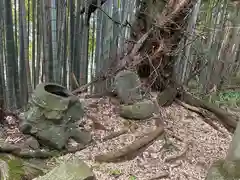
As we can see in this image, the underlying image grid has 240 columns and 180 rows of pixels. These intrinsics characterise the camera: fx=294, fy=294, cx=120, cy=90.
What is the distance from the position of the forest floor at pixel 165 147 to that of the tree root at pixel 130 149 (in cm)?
4

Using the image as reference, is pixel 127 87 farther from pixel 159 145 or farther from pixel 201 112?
pixel 201 112

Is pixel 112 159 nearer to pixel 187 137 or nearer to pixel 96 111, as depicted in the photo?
pixel 96 111

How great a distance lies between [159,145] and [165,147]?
0.17ft

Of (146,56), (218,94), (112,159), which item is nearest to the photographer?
(112,159)

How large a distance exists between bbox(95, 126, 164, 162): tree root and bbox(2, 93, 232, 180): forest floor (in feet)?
0.13

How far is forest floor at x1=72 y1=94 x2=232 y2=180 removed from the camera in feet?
6.62

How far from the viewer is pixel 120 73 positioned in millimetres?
2639

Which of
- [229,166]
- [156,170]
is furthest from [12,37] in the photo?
[229,166]

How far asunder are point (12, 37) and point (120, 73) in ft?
3.11

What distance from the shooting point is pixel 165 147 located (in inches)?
90.7

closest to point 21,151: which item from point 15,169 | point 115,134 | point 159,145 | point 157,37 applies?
point 15,169

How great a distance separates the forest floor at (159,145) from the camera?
202 cm

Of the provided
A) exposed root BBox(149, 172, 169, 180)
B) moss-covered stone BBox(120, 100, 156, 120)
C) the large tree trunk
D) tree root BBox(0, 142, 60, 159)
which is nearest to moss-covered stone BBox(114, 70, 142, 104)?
moss-covered stone BBox(120, 100, 156, 120)

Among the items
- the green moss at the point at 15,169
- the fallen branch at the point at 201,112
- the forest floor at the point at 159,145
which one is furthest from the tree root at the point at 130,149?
the fallen branch at the point at 201,112
